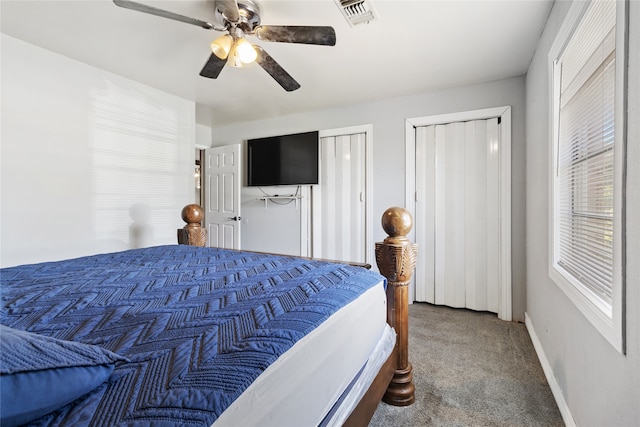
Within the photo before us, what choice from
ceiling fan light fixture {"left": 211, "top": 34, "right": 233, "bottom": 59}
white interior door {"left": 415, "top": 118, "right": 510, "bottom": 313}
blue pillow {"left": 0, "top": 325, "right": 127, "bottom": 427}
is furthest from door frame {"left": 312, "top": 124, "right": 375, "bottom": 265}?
blue pillow {"left": 0, "top": 325, "right": 127, "bottom": 427}

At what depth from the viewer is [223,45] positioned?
176cm

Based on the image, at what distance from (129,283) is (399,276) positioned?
1.20 metres

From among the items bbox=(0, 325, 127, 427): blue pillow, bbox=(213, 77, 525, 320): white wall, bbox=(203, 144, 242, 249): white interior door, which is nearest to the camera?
bbox=(0, 325, 127, 427): blue pillow

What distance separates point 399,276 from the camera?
146 cm

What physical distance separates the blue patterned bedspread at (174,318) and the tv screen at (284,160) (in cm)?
243

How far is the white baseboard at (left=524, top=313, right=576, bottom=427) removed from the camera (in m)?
1.36

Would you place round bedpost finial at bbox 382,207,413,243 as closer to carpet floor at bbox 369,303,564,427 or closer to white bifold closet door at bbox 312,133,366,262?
carpet floor at bbox 369,303,564,427

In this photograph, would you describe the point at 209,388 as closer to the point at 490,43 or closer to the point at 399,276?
the point at 399,276

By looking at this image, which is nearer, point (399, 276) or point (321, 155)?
point (399, 276)

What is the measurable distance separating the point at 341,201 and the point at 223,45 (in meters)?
2.27

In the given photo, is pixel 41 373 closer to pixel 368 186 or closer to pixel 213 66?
pixel 213 66

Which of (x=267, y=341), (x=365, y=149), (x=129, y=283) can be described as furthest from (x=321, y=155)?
(x=267, y=341)

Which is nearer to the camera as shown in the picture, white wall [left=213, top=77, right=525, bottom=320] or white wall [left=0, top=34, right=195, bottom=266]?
white wall [left=0, top=34, right=195, bottom=266]

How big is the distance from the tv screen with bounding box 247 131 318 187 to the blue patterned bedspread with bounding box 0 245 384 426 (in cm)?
243
